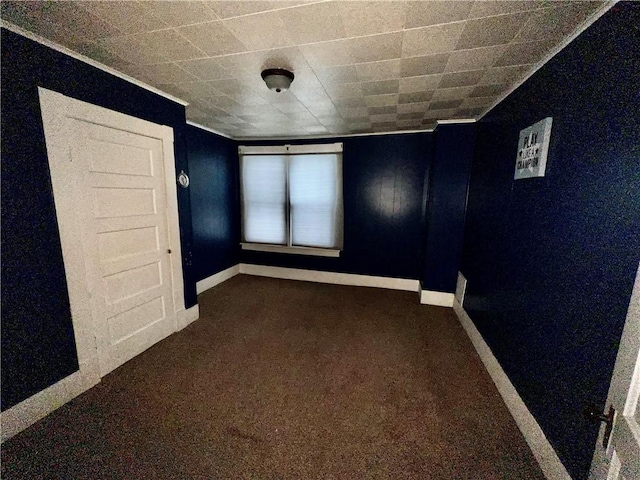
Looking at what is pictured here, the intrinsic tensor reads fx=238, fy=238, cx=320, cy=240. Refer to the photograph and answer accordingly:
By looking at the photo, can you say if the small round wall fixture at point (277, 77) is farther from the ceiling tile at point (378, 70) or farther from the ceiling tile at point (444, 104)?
the ceiling tile at point (444, 104)

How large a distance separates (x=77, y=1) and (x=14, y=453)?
263 cm

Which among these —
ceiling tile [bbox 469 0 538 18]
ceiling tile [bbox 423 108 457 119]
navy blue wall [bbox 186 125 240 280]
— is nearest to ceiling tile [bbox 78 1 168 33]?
ceiling tile [bbox 469 0 538 18]

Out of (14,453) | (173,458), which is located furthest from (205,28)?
(14,453)

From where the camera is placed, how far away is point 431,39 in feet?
5.03

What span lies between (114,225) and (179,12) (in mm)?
1731

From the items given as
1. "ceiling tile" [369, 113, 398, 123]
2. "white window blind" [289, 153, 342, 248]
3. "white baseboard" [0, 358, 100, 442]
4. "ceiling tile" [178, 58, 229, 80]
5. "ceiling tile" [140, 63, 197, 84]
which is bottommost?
"white baseboard" [0, 358, 100, 442]

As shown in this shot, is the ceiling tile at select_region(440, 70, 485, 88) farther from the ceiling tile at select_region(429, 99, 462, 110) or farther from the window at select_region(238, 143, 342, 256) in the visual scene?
the window at select_region(238, 143, 342, 256)

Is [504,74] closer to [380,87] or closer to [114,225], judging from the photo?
[380,87]

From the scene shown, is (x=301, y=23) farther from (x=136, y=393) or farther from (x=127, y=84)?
(x=136, y=393)

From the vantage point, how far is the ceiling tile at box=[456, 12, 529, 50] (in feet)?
4.42

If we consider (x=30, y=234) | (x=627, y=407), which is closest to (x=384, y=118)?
(x=627, y=407)

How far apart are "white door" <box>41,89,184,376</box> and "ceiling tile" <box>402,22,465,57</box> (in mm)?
2404

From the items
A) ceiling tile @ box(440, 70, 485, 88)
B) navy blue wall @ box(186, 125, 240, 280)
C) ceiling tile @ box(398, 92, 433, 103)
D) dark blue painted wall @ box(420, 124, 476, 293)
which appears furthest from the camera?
navy blue wall @ box(186, 125, 240, 280)

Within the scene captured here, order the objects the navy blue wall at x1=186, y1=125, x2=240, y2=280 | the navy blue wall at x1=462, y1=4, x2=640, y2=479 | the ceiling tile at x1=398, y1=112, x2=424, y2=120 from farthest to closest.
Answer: the navy blue wall at x1=186, y1=125, x2=240, y2=280 < the ceiling tile at x1=398, y1=112, x2=424, y2=120 < the navy blue wall at x1=462, y1=4, x2=640, y2=479
